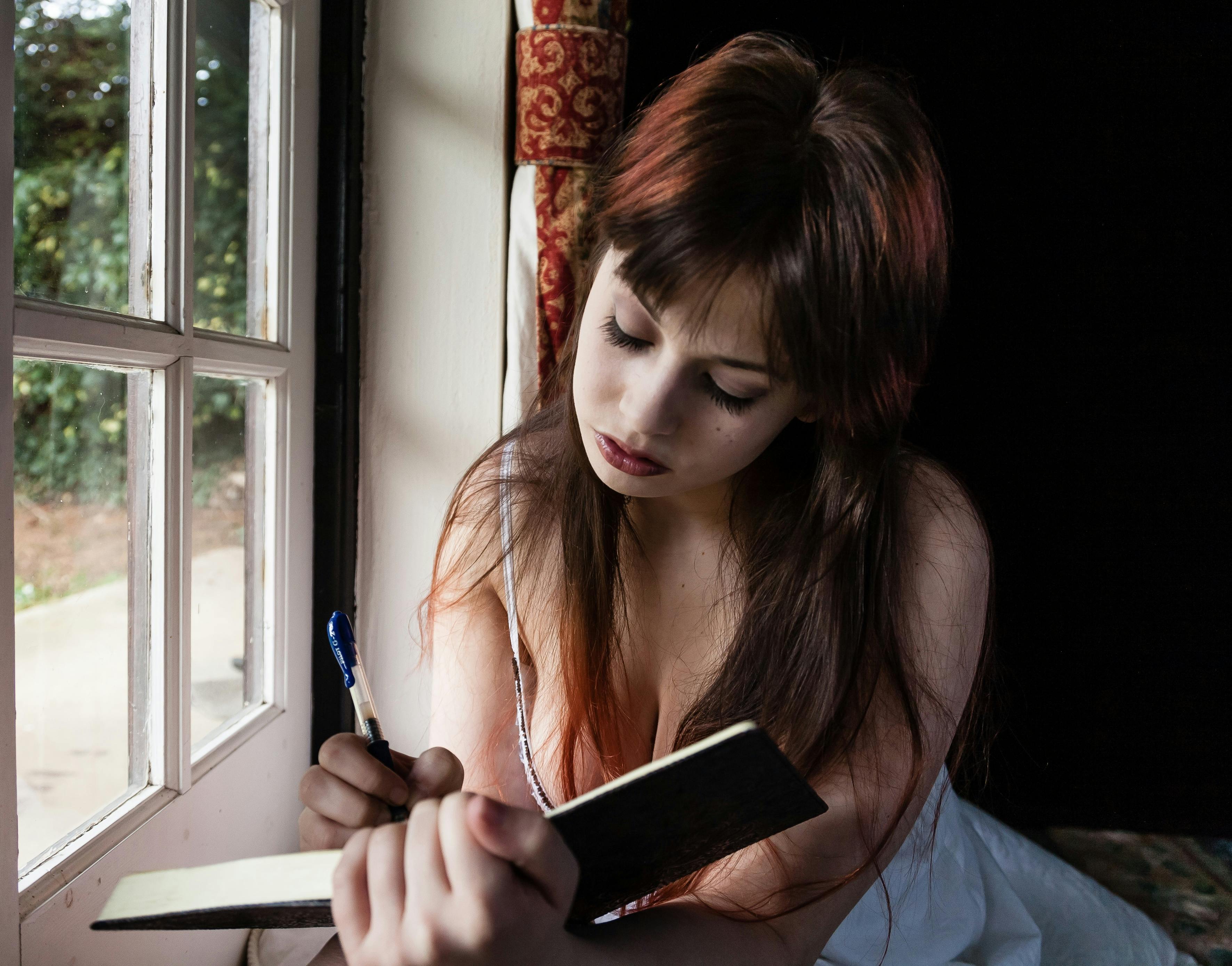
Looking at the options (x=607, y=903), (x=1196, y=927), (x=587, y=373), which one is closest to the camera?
(x=607, y=903)

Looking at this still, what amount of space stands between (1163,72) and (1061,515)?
2.79 feet

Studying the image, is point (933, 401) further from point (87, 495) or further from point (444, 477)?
point (87, 495)

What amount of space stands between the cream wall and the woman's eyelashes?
0.60 m

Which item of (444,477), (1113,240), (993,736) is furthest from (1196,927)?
(444,477)

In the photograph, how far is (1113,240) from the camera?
1566 millimetres

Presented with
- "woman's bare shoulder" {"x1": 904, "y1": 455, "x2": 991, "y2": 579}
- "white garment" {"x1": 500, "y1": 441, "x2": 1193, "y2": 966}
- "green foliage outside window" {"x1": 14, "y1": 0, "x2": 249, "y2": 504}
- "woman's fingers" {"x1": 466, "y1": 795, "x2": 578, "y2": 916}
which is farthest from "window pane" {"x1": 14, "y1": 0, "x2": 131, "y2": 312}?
"woman's bare shoulder" {"x1": 904, "y1": 455, "x2": 991, "y2": 579}

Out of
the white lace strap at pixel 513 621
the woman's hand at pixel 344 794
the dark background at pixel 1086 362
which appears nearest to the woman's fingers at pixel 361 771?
the woman's hand at pixel 344 794

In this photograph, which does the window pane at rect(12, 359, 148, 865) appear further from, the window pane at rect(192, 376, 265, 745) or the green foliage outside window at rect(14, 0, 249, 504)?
the window pane at rect(192, 376, 265, 745)

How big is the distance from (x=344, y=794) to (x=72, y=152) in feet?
2.01

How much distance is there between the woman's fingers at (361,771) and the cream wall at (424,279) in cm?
74

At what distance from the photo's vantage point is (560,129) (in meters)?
1.18

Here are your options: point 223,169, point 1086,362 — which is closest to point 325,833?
point 223,169

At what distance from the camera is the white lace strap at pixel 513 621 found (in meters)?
0.96

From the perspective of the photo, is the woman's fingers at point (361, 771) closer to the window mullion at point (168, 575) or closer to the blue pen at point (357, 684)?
the blue pen at point (357, 684)
